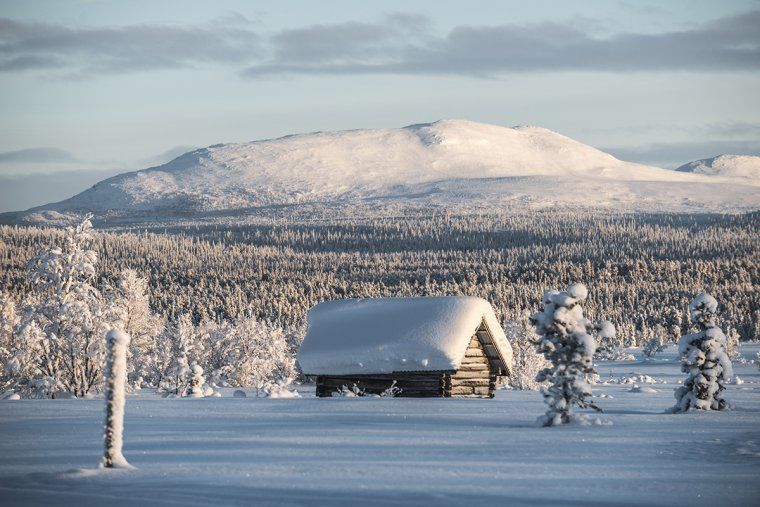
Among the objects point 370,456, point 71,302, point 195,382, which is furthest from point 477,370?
point 370,456

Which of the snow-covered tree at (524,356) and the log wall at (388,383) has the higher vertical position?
the log wall at (388,383)

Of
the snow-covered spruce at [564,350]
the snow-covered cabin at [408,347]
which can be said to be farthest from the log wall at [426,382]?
the snow-covered spruce at [564,350]

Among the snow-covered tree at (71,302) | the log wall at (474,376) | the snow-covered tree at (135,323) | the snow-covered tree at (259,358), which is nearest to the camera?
the log wall at (474,376)

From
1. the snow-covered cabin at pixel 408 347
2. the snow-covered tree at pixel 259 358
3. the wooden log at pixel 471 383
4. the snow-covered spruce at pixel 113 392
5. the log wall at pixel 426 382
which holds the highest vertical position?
the snow-covered spruce at pixel 113 392

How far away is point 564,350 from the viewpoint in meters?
19.8

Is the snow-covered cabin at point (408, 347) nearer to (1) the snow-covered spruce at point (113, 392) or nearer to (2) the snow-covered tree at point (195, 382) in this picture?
(2) the snow-covered tree at point (195, 382)

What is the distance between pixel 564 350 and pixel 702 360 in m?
5.20

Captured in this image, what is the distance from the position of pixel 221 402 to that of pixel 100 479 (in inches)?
383

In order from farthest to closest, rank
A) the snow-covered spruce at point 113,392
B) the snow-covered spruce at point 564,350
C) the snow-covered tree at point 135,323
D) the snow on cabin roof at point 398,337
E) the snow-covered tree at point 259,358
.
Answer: the snow-covered tree at point 259,358 < the snow-covered tree at point 135,323 < the snow on cabin roof at point 398,337 < the snow-covered spruce at point 564,350 < the snow-covered spruce at point 113,392

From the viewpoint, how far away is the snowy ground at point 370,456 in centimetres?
1329

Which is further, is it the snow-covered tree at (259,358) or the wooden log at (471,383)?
the snow-covered tree at (259,358)

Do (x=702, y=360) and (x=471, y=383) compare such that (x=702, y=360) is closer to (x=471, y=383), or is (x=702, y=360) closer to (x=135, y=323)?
(x=471, y=383)

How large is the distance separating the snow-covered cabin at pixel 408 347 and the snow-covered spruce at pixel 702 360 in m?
8.19

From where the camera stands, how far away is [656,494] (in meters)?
13.5
